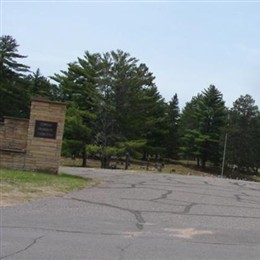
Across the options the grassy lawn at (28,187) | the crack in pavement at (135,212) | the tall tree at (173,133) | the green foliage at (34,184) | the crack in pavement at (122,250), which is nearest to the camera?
the crack in pavement at (122,250)

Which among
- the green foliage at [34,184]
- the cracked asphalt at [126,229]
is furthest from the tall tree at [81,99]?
the cracked asphalt at [126,229]

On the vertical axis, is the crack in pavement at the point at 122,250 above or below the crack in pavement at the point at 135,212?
below

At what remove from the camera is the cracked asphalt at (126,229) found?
6781 mm

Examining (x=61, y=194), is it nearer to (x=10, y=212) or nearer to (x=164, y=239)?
(x=10, y=212)

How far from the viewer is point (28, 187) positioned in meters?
12.9

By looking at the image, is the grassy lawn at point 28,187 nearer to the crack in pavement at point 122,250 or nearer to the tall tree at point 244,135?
the crack in pavement at point 122,250

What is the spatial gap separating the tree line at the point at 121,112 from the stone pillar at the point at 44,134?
28.0m

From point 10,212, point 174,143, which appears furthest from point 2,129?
point 174,143

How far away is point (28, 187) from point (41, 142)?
481 centimetres

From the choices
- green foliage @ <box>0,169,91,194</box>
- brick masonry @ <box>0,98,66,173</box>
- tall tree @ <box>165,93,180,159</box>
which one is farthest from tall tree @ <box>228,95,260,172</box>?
green foliage @ <box>0,169,91,194</box>

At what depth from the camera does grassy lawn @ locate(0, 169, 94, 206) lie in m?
11.2

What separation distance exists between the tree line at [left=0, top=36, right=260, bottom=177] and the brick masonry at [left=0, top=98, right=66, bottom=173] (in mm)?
27930

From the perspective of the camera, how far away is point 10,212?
9.38m

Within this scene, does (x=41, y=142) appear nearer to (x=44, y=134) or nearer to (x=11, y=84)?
(x=44, y=134)
